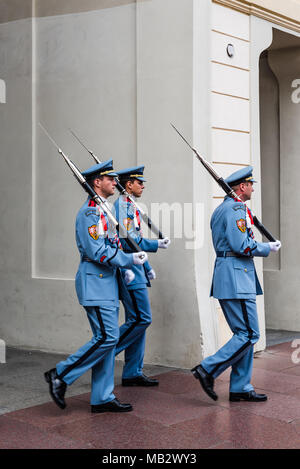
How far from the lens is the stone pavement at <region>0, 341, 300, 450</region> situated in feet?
15.1

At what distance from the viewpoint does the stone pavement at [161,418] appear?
4590mm

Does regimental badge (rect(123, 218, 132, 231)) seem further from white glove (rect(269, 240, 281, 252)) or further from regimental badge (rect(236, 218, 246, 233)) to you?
white glove (rect(269, 240, 281, 252))

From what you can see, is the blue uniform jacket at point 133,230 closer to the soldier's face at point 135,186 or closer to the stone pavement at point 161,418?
the soldier's face at point 135,186

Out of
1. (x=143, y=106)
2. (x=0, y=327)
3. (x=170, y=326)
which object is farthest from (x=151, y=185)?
(x=0, y=327)

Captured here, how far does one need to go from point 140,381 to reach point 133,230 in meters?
1.41

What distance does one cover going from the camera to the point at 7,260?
830 centimetres

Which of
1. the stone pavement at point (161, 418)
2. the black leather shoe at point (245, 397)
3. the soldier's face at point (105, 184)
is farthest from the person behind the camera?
the black leather shoe at point (245, 397)

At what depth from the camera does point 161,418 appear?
17.0 ft
